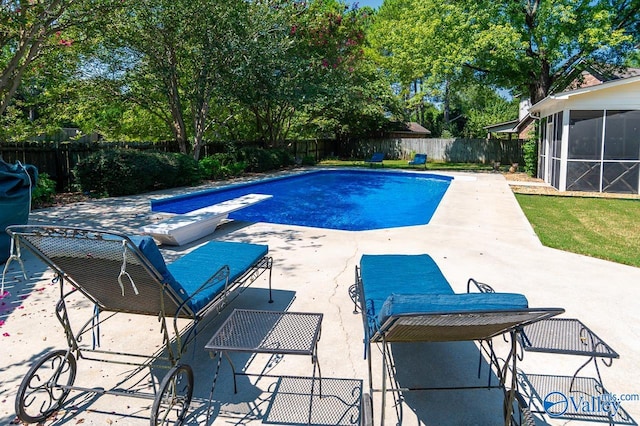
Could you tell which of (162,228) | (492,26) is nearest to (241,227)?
(162,228)

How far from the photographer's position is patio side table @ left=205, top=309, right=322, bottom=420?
2.49 meters

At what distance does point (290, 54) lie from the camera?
17.7m

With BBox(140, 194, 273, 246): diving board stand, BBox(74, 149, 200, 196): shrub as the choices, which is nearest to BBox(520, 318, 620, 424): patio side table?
BBox(140, 194, 273, 246): diving board stand

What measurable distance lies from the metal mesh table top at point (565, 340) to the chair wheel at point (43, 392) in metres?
2.74

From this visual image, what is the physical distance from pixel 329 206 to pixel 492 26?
1111cm

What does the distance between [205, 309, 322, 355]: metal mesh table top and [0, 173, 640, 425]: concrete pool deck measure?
0.75 feet

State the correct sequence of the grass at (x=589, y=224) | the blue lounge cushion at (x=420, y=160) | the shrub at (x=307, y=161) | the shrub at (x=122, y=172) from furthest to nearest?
the shrub at (x=307, y=161), the blue lounge cushion at (x=420, y=160), the shrub at (x=122, y=172), the grass at (x=589, y=224)

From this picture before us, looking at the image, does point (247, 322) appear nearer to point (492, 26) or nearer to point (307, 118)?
point (492, 26)

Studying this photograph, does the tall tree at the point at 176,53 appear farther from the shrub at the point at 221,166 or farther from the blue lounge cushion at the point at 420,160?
the blue lounge cushion at the point at 420,160

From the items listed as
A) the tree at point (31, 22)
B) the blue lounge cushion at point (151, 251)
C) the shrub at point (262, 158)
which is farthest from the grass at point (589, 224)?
the shrub at point (262, 158)

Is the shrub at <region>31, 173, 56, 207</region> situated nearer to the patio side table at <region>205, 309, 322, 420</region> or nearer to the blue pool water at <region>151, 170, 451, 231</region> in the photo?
the blue pool water at <region>151, 170, 451, 231</region>

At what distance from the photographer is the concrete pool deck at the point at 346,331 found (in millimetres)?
2545

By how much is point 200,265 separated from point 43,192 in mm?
7962

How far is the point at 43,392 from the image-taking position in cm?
265
